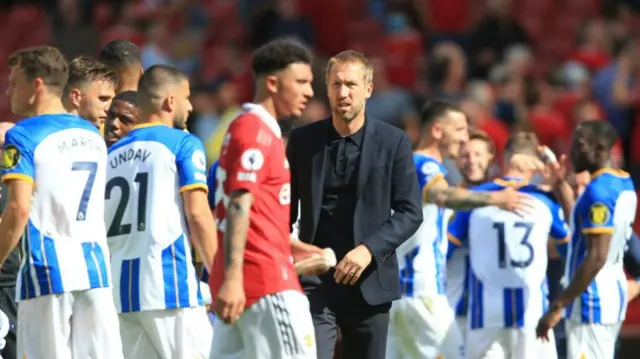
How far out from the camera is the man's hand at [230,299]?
684 cm

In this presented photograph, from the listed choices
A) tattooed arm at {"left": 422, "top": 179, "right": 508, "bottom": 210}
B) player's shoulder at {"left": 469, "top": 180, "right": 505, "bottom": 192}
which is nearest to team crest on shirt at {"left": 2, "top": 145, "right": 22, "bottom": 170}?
tattooed arm at {"left": 422, "top": 179, "right": 508, "bottom": 210}

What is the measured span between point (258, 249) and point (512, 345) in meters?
3.82

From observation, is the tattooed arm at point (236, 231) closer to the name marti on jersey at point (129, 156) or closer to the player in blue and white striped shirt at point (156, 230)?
the player in blue and white striped shirt at point (156, 230)

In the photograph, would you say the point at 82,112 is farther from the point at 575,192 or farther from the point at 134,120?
the point at 575,192

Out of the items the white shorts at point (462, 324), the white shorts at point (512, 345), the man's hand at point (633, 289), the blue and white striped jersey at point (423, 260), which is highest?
the blue and white striped jersey at point (423, 260)

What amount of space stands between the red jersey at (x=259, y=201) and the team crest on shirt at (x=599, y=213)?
3357 millimetres

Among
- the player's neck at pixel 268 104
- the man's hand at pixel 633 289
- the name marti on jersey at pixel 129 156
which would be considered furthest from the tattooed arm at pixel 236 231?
the man's hand at pixel 633 289

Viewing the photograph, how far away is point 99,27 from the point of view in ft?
74.0

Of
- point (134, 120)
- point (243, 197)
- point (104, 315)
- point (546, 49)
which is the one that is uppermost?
point (546, 49)

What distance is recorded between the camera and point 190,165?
8359 millimetres

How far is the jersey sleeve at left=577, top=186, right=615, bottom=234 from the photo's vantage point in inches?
389

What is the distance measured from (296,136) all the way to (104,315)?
4.93 feet

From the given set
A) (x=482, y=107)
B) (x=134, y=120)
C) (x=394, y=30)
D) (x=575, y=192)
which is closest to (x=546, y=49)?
(x=394, y=30)

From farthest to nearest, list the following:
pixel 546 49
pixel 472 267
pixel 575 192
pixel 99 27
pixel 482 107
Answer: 1. pixel 99 27
2. pixel 546 49
3. pixel 482 107
4. pixel 575 192
5. pixel 472 267
